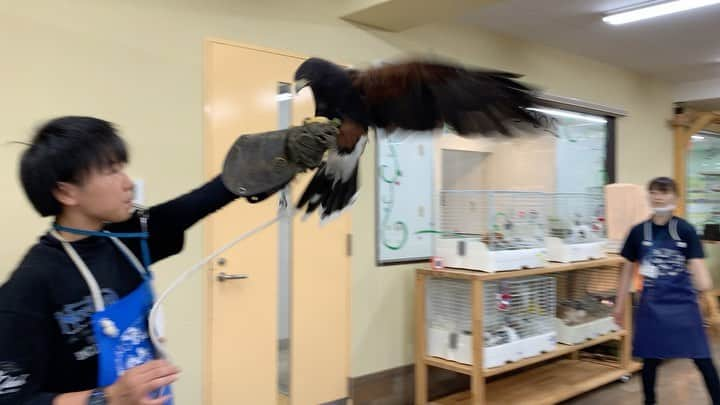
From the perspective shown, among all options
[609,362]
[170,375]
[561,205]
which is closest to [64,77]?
[170,375]

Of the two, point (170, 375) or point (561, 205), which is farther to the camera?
point (561, 205)

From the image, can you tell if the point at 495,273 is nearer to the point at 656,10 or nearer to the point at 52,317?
the point at 656,10

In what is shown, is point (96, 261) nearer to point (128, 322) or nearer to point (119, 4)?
point (128, 322)

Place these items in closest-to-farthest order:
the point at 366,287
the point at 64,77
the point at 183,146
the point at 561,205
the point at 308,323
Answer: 1. the point at 64,77
2. the point at 183,146
3. the point at 308,323
4. the point at 366,287
5. the point at 561,205

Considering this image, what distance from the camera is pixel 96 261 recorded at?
3.10 ft

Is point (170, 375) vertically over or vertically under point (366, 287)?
over

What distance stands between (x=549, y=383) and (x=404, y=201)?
5.17ft

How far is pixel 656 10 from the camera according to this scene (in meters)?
3.48

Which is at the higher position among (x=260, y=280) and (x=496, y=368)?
(x=260, y=280)

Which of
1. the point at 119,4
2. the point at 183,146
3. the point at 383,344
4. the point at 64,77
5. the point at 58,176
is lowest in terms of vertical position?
the point at 383,344

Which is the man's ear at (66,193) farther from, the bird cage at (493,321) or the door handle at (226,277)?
the bird cage at (493,321)

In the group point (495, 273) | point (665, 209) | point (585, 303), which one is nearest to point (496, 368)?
point (495, 273)

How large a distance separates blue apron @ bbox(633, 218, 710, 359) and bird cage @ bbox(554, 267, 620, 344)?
75 centimetres

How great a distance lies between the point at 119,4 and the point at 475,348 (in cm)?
231
